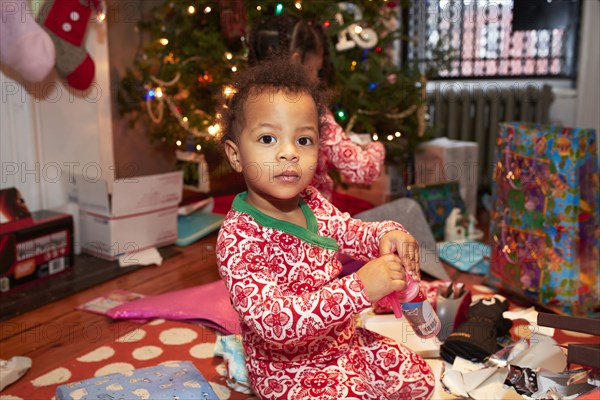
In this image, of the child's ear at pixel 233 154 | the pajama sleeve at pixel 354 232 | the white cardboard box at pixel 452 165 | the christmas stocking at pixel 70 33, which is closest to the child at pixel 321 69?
the pajama sleeve at pixel 354 232

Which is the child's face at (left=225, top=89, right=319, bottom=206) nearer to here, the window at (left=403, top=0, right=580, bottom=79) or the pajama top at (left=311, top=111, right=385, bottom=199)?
the pajama top at (left=311, top=111, right=385, bottom=199)

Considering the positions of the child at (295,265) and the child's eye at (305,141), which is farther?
the child's eye at (305,141)

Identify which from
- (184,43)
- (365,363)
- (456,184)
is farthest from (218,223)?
(365,363)

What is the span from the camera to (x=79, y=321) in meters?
1.86

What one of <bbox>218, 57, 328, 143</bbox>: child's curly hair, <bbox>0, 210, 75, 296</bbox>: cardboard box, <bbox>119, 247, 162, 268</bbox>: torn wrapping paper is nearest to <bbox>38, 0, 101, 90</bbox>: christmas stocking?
<bbox>0, 210, 75, 296</bbox>: cardboard box

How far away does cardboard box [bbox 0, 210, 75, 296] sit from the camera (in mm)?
2010

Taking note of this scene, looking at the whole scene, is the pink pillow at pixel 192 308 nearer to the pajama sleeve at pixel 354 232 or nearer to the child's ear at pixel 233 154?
the pajama sleeve at pixel 354 232

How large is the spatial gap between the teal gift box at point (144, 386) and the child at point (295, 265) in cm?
19

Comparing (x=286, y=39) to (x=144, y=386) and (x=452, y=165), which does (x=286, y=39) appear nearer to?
(x=144, y=386)

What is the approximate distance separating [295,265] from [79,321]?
3.15 ft

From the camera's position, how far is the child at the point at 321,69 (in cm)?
187

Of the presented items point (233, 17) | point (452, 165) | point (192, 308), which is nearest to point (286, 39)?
point (233, 17)

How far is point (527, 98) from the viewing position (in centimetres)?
344

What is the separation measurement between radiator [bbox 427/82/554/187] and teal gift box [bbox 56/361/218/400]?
240 cm
